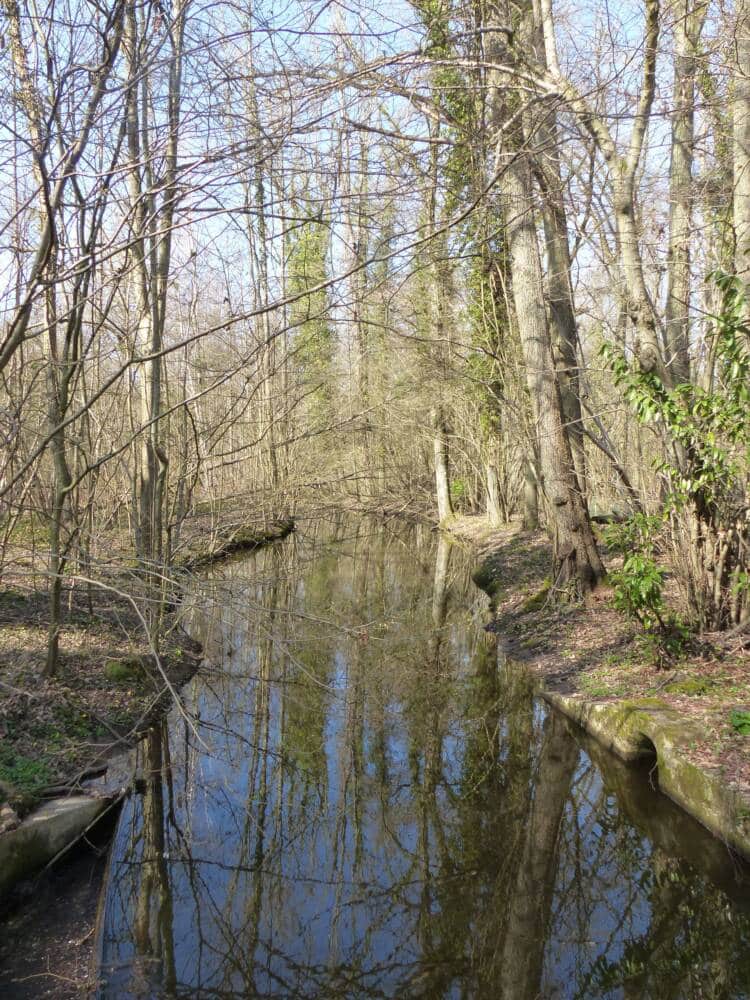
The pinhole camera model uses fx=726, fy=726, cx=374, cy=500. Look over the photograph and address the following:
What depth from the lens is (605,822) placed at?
539cm

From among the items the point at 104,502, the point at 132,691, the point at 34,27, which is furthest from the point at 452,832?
the point at 104,502

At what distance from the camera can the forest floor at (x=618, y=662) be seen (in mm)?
5371

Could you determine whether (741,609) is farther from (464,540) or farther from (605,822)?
(464,540)

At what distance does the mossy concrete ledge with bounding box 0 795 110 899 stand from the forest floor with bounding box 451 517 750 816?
14.0 ft

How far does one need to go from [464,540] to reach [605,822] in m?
13.6

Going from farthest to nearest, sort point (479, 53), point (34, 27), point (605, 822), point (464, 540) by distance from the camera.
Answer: point (464, 540)
point (605, 822)
point (479, 53)
point (34, 27)

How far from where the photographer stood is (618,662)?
762cm

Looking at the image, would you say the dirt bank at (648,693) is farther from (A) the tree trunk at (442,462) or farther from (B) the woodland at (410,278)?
(A) the tree trunk at (442,462)

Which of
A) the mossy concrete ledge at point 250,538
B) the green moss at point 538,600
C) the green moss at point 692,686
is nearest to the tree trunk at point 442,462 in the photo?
the mossy concrete ledge at point 250,538

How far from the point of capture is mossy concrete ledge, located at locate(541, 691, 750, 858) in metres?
4.77

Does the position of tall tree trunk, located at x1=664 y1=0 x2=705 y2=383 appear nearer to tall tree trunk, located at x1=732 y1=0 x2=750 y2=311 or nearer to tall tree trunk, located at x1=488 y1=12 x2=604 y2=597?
tall tree trunk, located at x1=732 y1=0 x2=750 y2=311

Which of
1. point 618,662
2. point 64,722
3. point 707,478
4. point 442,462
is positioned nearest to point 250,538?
point 442,462

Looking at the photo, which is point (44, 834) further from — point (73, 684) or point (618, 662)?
point (618, 662)

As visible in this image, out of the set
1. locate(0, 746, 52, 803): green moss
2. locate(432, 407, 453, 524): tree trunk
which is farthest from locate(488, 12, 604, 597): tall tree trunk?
locate(432, 407, 453, 524): tree trunk
